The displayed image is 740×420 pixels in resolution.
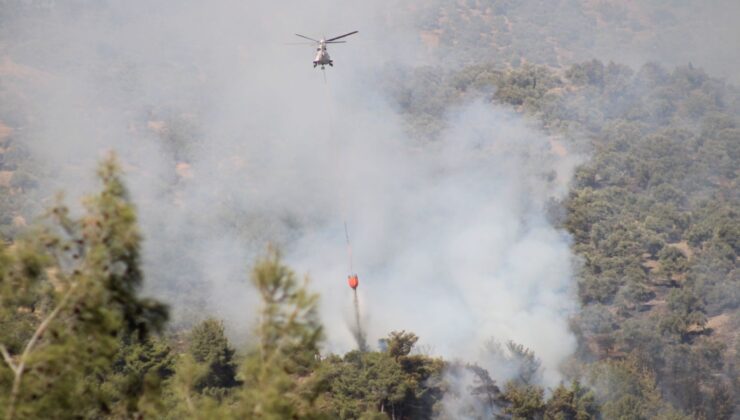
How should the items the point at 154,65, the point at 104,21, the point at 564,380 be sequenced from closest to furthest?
1. the point at 564,380
2. the point at 154,65
3. the point at 104,21

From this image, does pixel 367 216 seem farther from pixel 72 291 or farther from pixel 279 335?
pixel 72 291

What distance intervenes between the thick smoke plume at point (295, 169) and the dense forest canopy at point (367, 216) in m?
0.31

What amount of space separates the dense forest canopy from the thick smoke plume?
31 cm

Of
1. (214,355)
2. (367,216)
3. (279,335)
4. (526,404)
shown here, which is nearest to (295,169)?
(367,216)

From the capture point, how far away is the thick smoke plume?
59.5 metres

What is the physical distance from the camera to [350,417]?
41.8 metres

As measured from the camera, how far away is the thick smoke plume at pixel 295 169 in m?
59.5

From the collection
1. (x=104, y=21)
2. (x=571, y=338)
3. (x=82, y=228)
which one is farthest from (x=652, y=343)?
(x=104, y=21)

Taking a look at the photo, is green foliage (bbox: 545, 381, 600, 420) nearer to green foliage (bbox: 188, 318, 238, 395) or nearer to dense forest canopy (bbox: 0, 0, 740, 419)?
dense forest canopy (bbox: 0, 0, 740, 419)

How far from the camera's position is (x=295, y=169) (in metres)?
90.6

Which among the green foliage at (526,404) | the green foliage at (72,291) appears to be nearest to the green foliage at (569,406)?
the green foliage at (526,404)

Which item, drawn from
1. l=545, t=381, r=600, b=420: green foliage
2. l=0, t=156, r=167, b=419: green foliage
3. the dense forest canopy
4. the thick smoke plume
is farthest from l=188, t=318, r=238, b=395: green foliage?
l=0, t=156, r=167, b=419: green foliage

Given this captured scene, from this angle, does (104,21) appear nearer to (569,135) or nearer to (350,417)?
(569,135)

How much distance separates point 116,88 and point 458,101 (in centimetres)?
4031
